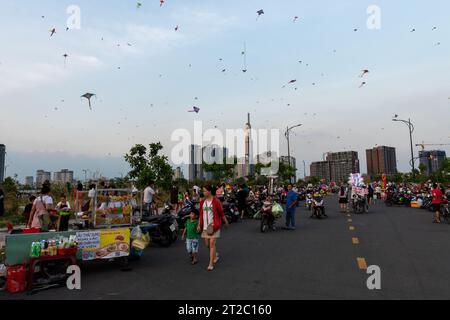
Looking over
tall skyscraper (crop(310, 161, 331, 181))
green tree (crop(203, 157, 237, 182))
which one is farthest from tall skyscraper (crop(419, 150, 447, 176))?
tall skyscraper (crop(310, 161, 331, 181))

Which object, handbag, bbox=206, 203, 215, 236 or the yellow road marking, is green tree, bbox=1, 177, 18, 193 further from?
the yellow road marking

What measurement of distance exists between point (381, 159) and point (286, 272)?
11794 centimetres

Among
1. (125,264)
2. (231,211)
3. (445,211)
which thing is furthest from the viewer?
(231,211)

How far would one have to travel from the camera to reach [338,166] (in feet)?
464

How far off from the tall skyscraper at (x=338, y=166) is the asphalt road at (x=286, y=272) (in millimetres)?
123568

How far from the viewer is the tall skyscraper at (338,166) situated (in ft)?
438

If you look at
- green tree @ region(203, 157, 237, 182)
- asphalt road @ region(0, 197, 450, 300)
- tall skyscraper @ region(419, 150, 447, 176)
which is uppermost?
tall skyscraper @ region(419, 150, 447, 176)

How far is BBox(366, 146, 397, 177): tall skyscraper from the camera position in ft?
376

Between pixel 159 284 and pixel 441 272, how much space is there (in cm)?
561

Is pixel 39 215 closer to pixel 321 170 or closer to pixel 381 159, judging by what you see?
pixel 381 159

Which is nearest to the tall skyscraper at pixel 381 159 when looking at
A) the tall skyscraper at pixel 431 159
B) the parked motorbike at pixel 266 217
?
the tall skyscraper at pixel 431 159

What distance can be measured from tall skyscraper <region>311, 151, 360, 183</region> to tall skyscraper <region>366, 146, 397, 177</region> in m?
12.2

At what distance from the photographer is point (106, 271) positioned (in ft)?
26.8

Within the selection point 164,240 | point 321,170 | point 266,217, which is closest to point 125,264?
point 164,240
